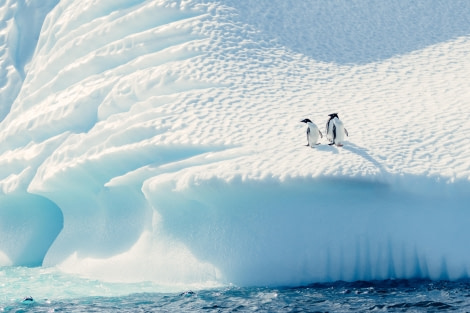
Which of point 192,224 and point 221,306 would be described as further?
point 192,224

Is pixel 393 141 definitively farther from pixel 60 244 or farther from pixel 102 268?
pixel 60 244

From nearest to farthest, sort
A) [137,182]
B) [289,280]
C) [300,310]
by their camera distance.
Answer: [300,310], [289,280], [137,182]

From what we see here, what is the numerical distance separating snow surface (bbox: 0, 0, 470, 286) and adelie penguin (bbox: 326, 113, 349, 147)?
111 millimetres

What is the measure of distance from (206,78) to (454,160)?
→ 11.4 feet

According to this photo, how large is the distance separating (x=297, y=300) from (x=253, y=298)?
0.45 metres

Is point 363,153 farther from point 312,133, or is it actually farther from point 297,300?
point 297,300

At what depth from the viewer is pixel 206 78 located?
10188 millimetres

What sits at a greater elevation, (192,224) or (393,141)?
(393,141)

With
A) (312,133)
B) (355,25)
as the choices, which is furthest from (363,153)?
(355,25)

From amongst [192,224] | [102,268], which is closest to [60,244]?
[102,268]

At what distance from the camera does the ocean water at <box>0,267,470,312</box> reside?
23.0ft

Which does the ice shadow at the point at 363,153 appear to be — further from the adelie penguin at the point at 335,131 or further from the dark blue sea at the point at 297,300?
the dark blue sea at the point at 297,300

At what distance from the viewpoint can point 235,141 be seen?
8883 mm

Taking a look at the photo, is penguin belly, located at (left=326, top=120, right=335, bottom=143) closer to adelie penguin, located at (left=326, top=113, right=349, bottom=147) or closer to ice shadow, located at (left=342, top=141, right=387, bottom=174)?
adelie penguin, located at (left=326, top=113, right=349, bottom=147)
